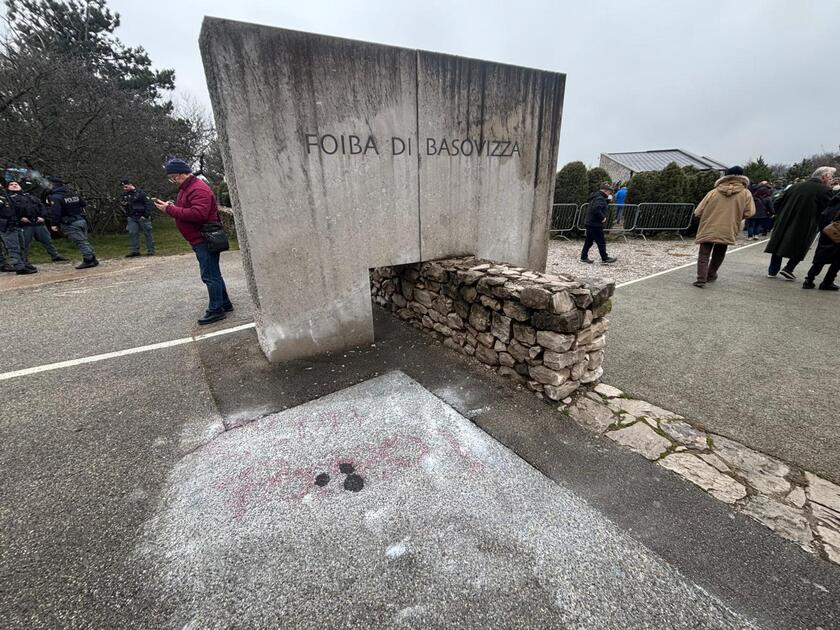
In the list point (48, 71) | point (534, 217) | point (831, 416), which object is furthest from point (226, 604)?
point (48, 71)

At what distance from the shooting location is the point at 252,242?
3225 millimetres

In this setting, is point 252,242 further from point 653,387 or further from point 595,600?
point 653,387

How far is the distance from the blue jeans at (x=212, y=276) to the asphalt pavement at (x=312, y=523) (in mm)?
1692

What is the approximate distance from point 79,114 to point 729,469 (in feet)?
58.3

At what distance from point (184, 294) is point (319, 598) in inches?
253

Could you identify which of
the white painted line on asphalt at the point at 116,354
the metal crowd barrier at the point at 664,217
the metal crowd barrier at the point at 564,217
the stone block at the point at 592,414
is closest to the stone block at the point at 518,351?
the stone block at the point at 592,414

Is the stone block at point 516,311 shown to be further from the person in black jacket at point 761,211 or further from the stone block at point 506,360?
the person in black jacket at point 761,211

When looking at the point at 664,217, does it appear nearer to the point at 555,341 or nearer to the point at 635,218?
the point at 635,218

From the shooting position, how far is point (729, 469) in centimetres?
230

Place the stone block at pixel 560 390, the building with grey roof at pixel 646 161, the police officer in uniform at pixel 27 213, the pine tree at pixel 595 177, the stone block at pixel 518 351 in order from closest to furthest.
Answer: the stone block at pixel 560 390, the stone block at pixel 518 351, the police officer in uniform at pixel 27 213, the pine tree at pixel 595 177, the building with grey roof at pixel 646 161

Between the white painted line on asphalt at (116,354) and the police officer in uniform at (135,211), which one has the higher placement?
the police officer in uniform at (135,211)

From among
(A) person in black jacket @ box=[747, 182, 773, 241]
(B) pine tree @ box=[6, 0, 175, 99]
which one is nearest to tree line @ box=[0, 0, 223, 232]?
(B) pine tree @ box=[6, 0, 175, 99]

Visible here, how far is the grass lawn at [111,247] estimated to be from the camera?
9.95m

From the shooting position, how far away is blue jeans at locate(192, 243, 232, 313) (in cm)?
453
